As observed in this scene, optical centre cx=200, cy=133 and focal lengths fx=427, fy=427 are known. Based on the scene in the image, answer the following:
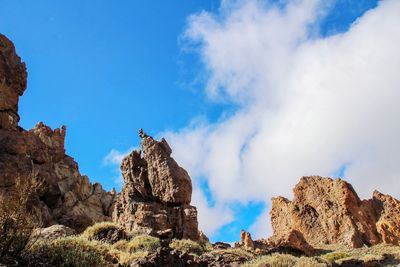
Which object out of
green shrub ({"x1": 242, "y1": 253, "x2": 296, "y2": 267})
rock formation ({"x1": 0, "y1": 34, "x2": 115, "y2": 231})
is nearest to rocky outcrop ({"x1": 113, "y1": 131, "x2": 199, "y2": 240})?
rock formation ({"x1": 0, "y1": 34, "x2": 115, "y2": 231})

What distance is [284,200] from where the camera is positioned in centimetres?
4691

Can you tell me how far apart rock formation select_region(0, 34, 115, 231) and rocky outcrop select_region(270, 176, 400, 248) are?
1984 centimetres

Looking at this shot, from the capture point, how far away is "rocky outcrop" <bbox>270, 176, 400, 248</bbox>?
38062 millimetres

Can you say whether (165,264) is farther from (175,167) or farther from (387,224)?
(387,224)

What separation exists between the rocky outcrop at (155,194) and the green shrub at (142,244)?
5.60 m

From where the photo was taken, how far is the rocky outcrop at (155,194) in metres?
28.5

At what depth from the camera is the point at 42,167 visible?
130 ft

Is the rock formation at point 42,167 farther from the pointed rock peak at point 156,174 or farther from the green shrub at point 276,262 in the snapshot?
the green shrub at point 276,262

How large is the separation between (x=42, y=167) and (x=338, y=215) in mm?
28055

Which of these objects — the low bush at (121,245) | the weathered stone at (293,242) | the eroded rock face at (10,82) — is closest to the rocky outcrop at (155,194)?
the weathered stone at (293,242)

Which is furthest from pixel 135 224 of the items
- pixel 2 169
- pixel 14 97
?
pixel 14 97

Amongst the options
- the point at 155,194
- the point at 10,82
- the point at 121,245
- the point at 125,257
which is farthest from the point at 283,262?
the point at 10,82

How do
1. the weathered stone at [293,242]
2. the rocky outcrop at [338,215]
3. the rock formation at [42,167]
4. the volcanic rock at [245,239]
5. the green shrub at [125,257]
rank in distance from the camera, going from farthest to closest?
the rocky outcrop at [338,215], the volcanic rock at [245,239], the rock formation at [42,167], the weathered stone at [293,242], the green shrub at [125,257]

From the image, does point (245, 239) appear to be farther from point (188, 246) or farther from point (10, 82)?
point (10, 82)
